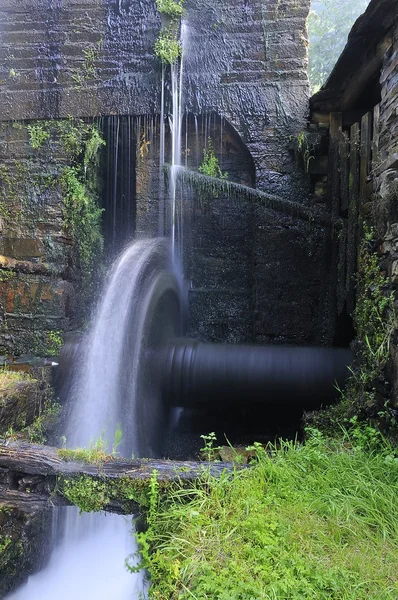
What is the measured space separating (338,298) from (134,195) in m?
3.12

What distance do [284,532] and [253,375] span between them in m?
2.06

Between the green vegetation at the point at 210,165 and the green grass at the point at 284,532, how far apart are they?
12.9 feet

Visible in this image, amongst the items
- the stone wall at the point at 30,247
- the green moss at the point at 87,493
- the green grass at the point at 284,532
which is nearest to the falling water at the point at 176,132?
the stone wall at the point at 30,247

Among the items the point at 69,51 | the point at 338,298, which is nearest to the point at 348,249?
the point at 338,298

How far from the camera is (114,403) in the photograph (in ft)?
13.2

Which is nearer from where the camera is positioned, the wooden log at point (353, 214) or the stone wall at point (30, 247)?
the wooden log at point (353, 214)

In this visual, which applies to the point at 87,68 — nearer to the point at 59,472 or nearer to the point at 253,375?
the point at 253,375

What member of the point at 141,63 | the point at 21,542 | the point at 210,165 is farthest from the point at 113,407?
the point at 141,63

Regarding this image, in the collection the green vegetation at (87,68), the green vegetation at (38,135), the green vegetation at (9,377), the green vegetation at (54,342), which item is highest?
the green vegetation at (87,68)

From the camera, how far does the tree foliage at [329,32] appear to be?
14008 millimetres

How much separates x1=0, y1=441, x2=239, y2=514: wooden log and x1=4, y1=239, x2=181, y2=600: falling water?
0.80 m

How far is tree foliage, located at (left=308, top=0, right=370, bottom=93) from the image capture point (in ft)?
46.0

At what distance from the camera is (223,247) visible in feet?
18.9

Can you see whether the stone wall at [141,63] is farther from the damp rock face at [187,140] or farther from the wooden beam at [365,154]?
the wooden beam at [365,154]
